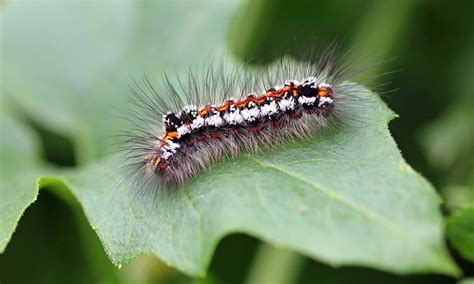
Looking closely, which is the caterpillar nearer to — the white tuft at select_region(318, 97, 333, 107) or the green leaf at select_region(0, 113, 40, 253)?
the white tuft at select_region(318, 97, 333, 107)

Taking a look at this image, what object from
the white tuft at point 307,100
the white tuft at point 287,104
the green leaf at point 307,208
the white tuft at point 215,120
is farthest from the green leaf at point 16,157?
the white tuft at point 307,100

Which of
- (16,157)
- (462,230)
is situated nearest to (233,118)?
(462,230)

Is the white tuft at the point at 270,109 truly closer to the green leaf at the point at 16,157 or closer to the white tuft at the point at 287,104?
the white tuft at the point at 287,104

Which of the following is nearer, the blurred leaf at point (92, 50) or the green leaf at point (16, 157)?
the green leaf at point (16, 157)

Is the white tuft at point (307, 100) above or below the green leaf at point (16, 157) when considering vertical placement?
below

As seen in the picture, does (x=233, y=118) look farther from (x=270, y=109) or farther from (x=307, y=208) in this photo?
(x=307, y=208)

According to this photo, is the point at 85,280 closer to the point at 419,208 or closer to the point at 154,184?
the point at 154,184

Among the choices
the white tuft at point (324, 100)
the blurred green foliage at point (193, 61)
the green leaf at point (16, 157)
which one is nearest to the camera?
the white tuft at point (324, 100)
